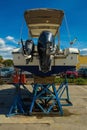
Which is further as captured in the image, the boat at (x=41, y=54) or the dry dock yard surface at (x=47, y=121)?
the boat at (x=41, y=54)

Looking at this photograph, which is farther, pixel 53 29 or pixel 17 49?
pixel 53 29

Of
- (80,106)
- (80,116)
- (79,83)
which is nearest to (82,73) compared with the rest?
(79,83)

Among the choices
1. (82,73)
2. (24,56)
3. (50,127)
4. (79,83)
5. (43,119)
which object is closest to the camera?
(50,127)

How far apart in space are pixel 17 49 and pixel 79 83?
13529 mm

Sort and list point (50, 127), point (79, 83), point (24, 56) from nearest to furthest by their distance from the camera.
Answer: point (50, 127) < point (24, 56) < point (79, 83)

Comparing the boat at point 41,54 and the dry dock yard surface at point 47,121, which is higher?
the boat at point 41,54

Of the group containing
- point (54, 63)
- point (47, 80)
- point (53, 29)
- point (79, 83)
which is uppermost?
point (53, 29)

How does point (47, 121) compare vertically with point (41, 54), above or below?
below

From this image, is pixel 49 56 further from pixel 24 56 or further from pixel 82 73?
pixel 82 73

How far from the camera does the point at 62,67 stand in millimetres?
10539

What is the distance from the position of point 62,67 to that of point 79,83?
12912 millimetres

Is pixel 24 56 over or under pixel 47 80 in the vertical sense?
over

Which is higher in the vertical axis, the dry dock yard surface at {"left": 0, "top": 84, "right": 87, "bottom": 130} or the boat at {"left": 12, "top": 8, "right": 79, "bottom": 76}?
the boat at {"left": 12, "top": 8, "right": 79, "bottom": 76}

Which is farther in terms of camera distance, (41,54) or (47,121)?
(41,54)
